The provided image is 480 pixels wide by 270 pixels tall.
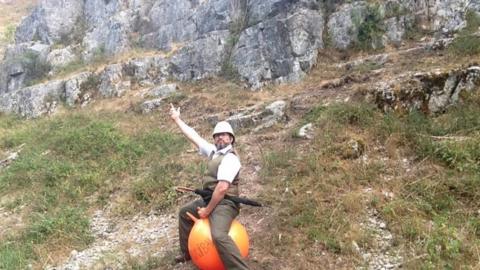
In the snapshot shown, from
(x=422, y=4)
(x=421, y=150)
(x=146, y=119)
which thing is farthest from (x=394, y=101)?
(x=146, y=119)

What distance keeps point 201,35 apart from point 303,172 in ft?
37.1

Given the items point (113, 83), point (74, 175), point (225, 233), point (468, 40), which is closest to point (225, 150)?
point (225, 233)

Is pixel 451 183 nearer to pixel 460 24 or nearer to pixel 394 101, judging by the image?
pixel 394 101

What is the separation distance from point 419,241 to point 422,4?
33.4 feet

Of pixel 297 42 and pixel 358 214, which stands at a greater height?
pixel 297 42

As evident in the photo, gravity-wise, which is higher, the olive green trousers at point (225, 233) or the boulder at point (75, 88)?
the olive green trousers at point (225, 233)

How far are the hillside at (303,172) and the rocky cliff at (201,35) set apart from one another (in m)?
0.57

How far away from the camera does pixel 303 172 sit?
718cm

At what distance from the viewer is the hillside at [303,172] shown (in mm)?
5305

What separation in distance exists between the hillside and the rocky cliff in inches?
22.6

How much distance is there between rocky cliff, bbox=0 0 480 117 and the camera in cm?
1322

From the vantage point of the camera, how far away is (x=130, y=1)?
A: 70.5 feet

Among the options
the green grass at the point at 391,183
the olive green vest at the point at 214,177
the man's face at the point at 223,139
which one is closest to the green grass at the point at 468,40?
the green grass at the point at 391,183

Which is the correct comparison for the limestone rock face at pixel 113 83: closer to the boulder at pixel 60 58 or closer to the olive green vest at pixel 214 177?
the boulder at pixel 60 58
